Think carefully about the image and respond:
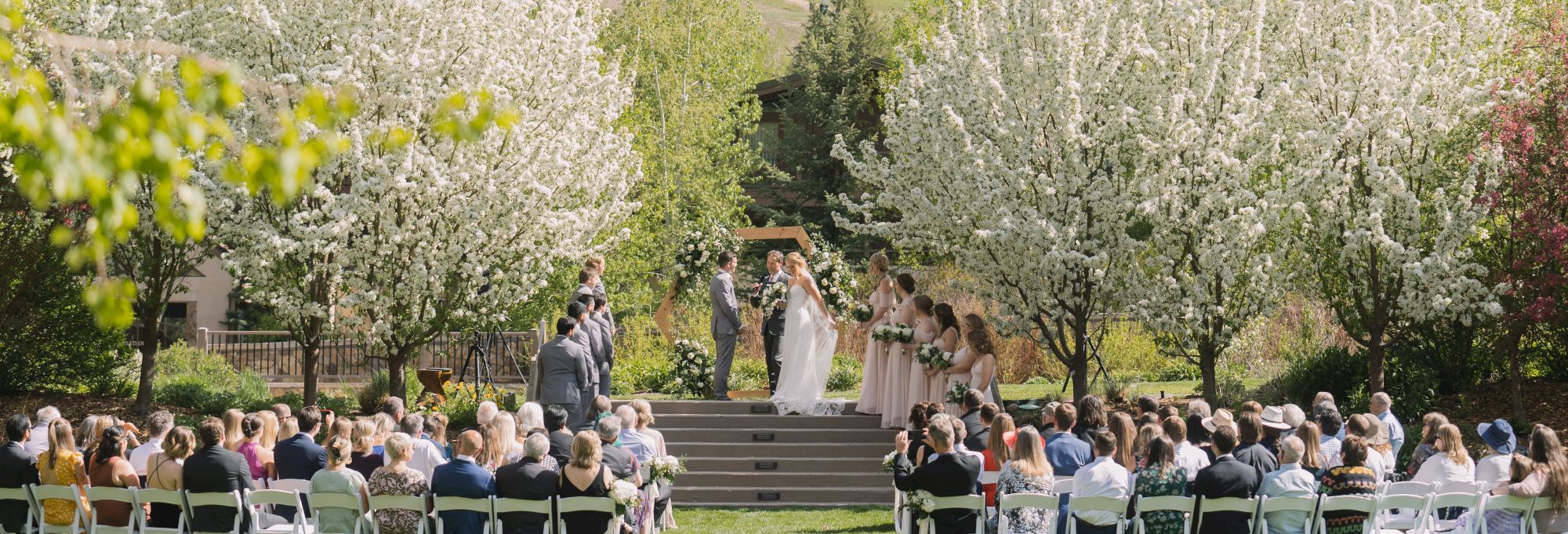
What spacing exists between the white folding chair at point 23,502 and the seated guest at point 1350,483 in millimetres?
9084

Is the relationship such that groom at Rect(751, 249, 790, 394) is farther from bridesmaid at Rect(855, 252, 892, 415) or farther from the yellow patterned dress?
the yellow patterned dress

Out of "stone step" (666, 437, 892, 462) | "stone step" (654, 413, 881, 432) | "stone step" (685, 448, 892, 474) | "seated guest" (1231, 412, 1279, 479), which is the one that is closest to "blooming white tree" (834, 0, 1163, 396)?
"stone step" (654, 413, 881, 432)

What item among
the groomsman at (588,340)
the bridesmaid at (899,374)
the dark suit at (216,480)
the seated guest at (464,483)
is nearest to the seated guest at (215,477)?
the dark suit at (216,480)

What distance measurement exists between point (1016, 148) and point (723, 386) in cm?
450

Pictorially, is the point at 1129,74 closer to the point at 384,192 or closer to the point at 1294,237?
the point at 1294,237

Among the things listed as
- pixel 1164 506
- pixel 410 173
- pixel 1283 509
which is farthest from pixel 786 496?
pixel 1283 509

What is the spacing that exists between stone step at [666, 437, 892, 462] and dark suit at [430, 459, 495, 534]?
6.07 m

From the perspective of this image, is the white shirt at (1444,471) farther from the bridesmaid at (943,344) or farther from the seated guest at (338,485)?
the seated guest at (338,485)

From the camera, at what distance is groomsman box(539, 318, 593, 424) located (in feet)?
44.0

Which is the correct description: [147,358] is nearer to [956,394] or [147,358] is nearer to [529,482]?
[956,394]

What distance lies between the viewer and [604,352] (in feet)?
47.8

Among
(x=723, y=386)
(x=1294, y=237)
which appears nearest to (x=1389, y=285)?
(x=1294, y=237)

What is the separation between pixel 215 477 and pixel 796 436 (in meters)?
7.33

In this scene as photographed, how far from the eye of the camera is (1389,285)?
15.7 m
